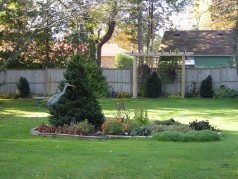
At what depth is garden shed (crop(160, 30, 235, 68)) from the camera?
38156mm

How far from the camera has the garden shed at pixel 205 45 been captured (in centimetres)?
3816

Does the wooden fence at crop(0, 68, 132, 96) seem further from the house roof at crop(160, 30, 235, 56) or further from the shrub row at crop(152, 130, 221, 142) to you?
the shrub row at crop(152, 130, 221, 142)

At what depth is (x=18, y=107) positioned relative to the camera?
23.3 meters

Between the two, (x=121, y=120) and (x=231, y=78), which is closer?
(x=121, y=120)

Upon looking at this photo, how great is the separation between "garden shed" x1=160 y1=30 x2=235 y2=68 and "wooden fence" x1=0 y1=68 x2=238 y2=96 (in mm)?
6731

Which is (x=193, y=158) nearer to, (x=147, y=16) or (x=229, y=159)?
(x=229, y=159)

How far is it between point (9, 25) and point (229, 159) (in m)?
23.7

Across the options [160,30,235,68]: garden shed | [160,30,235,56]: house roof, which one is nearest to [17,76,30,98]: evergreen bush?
[160,30,235,68]: garden shed

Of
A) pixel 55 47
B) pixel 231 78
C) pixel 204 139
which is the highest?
pixel 55 47

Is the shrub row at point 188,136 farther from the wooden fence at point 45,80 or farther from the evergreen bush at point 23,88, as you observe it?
the evergreen bush at point 23,88

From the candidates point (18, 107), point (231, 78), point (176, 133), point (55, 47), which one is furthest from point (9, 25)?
point (176, 133)

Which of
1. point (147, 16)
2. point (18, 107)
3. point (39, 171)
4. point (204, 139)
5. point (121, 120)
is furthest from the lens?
point (147, 16)

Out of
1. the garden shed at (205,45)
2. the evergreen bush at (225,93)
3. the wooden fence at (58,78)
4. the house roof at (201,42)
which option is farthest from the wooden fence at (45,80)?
the house roof at (201,42)

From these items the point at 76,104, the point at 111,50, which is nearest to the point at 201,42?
the point at 111,50
